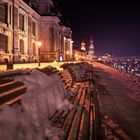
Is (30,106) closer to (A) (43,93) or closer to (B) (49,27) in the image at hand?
(A) (43,93)

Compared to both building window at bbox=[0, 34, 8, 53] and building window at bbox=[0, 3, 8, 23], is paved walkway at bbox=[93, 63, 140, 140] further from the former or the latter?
building window at bbox=[0, 3, 8, 23]

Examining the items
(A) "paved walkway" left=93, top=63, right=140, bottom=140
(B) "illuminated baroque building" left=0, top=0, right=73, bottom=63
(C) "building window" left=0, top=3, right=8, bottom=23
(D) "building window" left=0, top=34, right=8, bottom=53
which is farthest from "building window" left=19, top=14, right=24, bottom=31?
→ (A) "paved walkway" left=93, top=63, right=140, bottom=140

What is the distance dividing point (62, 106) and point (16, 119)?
3126 mm

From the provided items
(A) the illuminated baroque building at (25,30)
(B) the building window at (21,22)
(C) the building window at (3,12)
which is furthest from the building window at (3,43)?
(B) the building window at (21,22)

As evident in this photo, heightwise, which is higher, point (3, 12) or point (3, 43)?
point (3, 12)

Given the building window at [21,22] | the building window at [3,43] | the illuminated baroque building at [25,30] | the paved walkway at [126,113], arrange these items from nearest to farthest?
the paved walkway at [126,113]
the building window at [3,43]
the illuminated baroque building at [25,30]
the building window at [21,22]

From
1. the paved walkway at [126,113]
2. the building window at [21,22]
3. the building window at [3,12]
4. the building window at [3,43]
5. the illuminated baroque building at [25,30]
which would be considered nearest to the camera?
the paved walkway at [126,113]

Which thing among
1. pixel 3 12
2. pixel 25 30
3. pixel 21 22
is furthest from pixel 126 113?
pixel 25 30

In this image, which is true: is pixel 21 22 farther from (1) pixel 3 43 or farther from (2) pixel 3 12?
(1) pixel 3 43

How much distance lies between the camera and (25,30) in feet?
120

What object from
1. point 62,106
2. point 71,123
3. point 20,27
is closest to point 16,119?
point 71,123

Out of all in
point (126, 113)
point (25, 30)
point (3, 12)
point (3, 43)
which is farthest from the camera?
point (25, 30)

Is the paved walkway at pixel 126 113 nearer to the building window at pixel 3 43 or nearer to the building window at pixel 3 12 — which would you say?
the building window at pixel 3 43

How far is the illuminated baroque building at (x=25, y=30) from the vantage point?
28.5 metres
